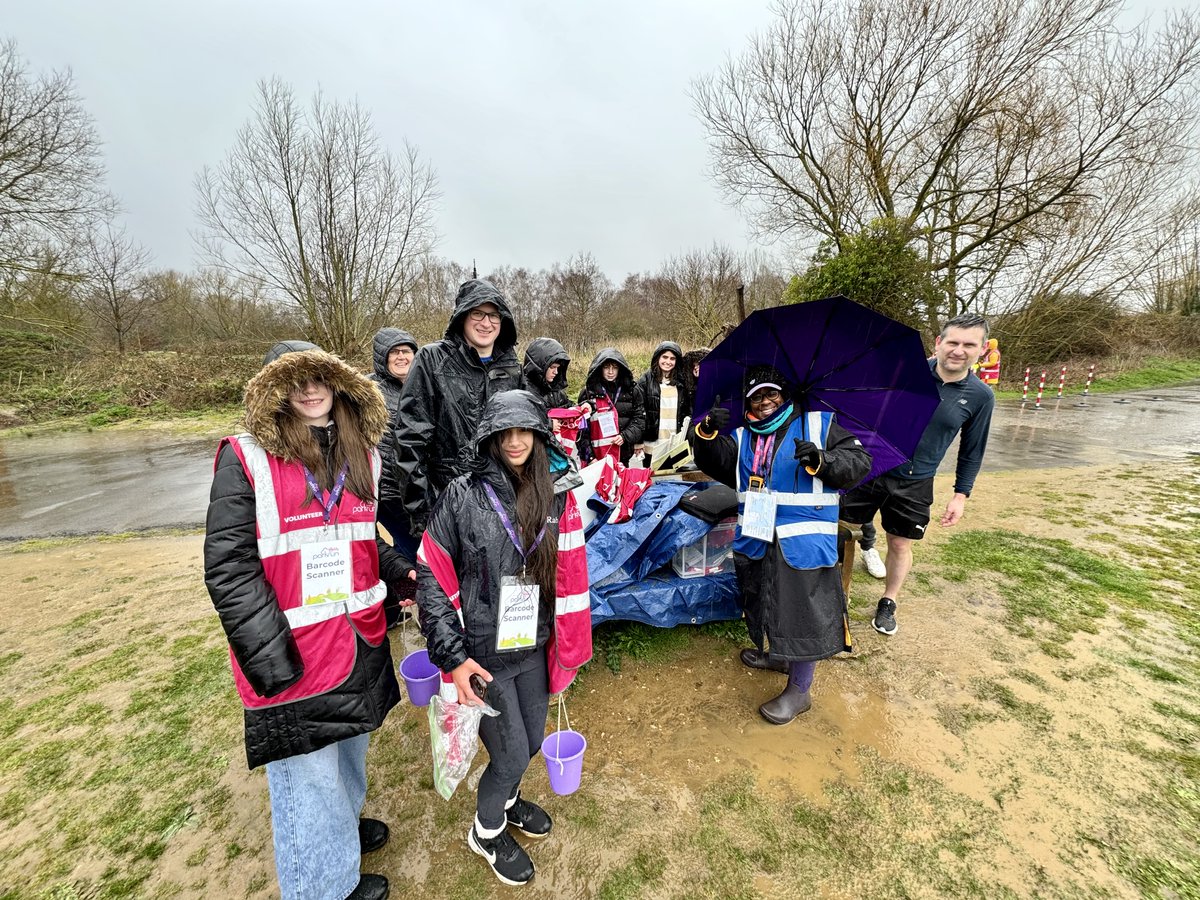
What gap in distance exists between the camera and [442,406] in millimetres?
2691

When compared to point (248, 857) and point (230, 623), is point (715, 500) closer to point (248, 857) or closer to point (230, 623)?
point (230, 623)

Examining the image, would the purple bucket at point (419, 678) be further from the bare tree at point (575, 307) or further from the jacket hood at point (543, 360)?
the bare tree at point (575, 307)

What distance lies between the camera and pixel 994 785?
2.16m

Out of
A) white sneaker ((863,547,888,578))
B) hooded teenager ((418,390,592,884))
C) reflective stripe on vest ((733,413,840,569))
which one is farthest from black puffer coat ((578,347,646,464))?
hooded teenager ((418,390,592,884))

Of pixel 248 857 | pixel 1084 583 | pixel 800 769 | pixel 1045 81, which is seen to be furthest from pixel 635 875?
pixel 1045 81

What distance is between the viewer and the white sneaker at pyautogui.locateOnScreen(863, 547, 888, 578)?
13.5 ft

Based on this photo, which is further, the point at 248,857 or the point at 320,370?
the point at 248,857

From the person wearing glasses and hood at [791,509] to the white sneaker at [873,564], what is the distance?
1.99 m

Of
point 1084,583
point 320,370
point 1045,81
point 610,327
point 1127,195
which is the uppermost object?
point 1045,81

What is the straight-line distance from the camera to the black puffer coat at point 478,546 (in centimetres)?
162

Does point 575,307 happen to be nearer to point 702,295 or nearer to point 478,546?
point 702,295

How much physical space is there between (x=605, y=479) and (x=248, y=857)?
2.49 m

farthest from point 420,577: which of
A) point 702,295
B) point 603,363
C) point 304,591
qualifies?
point 702,295

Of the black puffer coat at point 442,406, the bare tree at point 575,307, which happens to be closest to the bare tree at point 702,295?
the bare tree at point 575,307
